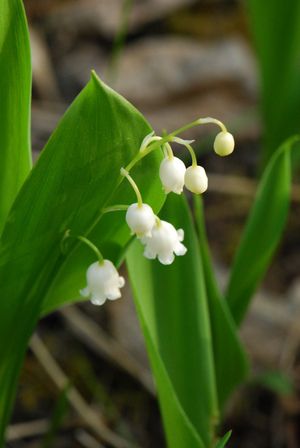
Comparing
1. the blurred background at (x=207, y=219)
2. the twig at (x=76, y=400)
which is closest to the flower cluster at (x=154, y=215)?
the blurred background at (x=207, y=219)

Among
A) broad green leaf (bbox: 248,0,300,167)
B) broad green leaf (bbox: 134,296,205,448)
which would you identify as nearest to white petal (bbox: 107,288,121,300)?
broad green leaf (bbox: 134,296,205,448)

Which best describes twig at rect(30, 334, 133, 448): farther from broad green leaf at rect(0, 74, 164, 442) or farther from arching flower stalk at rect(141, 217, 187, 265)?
arching flower stalk at rect(141, 217, 187, 265)

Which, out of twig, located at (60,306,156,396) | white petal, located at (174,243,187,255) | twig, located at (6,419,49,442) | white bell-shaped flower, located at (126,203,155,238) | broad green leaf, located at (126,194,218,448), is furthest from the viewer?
twig, located at (60,306,156,396)

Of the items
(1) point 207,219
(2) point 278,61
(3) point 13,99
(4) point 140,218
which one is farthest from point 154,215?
(1) point 207,219

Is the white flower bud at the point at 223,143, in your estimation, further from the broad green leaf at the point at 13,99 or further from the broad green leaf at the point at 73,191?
the broad green leaf at the point at 13,99

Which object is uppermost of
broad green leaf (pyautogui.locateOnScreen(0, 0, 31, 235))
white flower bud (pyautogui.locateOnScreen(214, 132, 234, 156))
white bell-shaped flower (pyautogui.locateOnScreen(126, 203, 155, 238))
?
broad green leaf (pyautogui.locateOnScreen(0, 0, 31, 235))

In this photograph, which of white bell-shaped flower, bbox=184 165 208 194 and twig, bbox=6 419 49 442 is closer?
white bell-shaped flower, bbox=184 165 208 194

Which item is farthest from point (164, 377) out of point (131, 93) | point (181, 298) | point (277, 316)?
point (131, 93)

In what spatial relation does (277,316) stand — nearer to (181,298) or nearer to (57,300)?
(181,298)
